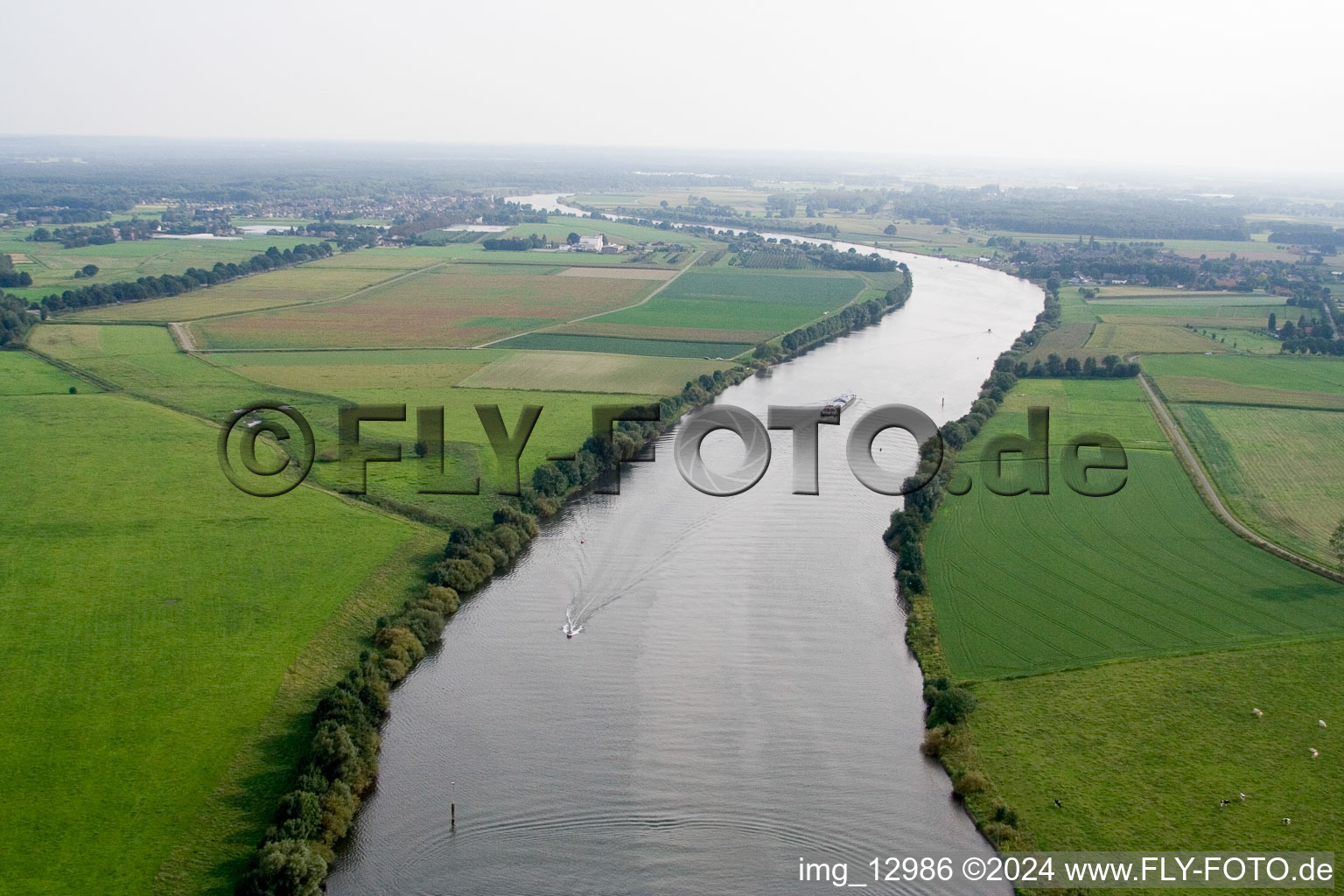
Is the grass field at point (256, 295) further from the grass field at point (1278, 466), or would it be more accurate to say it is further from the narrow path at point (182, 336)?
the grass field at point (1278, 466)

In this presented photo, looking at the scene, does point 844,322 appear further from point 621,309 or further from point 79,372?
point 79,372

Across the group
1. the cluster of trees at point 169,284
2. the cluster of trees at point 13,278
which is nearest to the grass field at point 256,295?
the cluster of trees at point 169,284

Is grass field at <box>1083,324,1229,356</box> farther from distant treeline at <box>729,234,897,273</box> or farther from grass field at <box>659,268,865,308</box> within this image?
distant treeline at <box>729,234,897,273</box>

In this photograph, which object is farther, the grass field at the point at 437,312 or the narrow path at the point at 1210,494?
the grass field at the point at 437,312

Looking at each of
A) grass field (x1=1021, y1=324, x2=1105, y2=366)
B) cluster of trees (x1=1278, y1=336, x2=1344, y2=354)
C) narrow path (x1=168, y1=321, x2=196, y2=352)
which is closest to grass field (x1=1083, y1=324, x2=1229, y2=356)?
grass field (x1=1021, y1=324, x2=1105, y2=366)

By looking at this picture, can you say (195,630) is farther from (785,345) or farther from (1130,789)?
(785,345)

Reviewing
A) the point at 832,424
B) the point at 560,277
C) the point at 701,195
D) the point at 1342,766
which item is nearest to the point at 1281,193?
the point at 701,195
